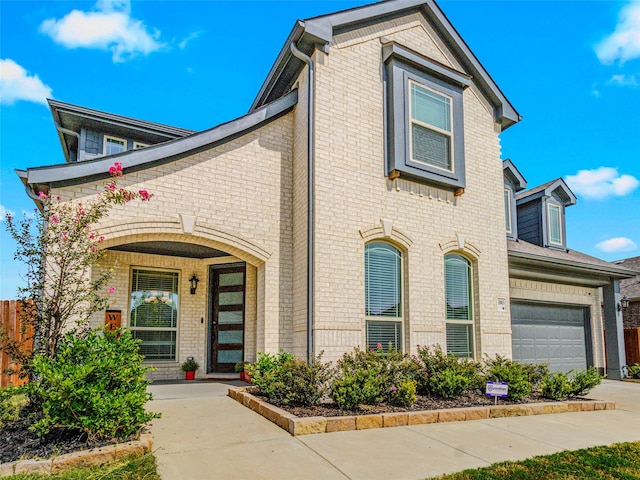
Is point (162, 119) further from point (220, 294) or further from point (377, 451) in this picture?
point (377, 451)

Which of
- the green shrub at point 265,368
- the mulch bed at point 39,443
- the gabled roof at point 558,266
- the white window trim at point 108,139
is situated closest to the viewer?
the mulch bed at point 39,443

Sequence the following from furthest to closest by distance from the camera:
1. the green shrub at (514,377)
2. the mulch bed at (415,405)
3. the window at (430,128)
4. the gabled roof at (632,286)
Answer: the gabled roof at (632,286)
the window at (430,128)
the green shrub at (514,377)
the mulch bed at (415,405)

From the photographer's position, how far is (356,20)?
937cm

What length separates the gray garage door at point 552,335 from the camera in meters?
12.8

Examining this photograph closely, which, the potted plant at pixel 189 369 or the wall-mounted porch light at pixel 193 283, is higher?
the wall-mounted porch light at pixel 193 283

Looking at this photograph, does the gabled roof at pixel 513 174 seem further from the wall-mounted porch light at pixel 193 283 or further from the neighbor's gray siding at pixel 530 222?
the wall-mounted porch light at pixel 193 283

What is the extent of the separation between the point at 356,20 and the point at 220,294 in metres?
6.77

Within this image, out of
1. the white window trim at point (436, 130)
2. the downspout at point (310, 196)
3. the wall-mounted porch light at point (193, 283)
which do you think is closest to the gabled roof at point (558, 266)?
the white window trim at point (436, 130)

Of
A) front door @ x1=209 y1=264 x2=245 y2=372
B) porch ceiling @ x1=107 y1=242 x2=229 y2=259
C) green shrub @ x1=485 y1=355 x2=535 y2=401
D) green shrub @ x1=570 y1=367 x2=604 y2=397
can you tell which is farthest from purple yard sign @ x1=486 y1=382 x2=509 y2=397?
porch ceiling @ x1=107 y1=242 x2=229 y2=259

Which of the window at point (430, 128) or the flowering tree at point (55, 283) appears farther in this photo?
the window at point (430, 128)

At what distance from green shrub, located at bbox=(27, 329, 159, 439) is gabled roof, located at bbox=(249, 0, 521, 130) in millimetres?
6265

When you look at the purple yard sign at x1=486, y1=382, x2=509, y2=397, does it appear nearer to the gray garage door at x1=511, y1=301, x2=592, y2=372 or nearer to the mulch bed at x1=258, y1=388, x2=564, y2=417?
the mulch bed at x1=258, y1=388, x2=564, y2=417

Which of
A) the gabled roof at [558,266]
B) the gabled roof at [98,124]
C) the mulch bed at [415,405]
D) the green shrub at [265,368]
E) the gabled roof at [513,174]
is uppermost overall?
the gabled roof at [98,124]

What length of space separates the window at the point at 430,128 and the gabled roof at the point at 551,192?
20.5ft
